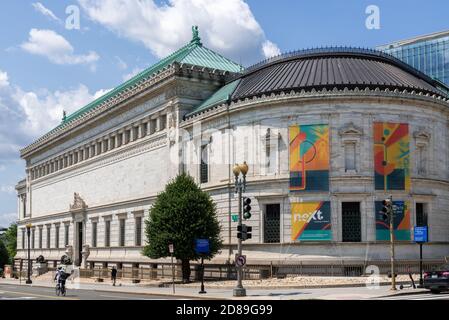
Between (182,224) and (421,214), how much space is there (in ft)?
59.1

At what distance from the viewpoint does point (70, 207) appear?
83.6 m

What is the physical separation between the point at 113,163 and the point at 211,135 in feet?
75.0

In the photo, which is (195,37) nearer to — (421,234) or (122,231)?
(122,231)

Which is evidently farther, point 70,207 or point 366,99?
point 70,207

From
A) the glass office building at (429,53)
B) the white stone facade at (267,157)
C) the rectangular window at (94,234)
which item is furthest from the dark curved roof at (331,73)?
the glass office building at (429,53)

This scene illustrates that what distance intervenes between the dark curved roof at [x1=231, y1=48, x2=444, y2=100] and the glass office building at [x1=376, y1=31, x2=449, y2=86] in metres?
106

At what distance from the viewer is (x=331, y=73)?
1860 inches

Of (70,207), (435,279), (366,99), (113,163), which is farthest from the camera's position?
(70,207)

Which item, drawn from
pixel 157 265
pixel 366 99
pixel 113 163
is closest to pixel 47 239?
pixel 113 163

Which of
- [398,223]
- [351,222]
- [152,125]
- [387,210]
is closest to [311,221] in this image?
[351,222]

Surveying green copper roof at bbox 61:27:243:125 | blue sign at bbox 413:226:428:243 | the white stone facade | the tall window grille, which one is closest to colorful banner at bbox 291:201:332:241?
the white stone facade

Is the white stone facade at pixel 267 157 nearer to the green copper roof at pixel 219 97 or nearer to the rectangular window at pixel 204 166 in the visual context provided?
the rectangular window at pixel 204 166
